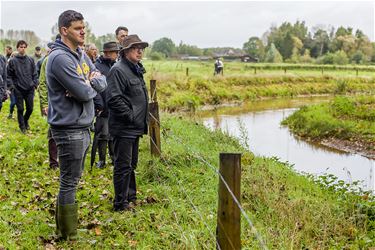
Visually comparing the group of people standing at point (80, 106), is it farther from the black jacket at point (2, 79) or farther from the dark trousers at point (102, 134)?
the black jacket at point (2, 79)

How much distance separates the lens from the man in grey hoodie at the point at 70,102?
176 inches

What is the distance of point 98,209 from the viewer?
20.0ft

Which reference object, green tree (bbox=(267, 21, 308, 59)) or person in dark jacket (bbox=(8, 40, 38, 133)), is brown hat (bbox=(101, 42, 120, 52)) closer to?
person in dark jacket (bbox=(8, 40, 38, 133))

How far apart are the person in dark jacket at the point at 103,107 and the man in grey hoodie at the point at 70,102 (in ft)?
7.38

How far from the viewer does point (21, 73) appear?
1045cm

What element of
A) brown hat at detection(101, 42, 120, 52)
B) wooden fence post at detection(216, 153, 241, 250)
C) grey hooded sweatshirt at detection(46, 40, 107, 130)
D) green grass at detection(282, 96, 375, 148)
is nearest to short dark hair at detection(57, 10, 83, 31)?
grey hooded sweatshirt at detection(46, 40, 107, 130)

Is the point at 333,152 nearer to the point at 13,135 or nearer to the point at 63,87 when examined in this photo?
the point at 13,135

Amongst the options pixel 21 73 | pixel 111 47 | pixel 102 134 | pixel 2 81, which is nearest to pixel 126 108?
pixel 111 47

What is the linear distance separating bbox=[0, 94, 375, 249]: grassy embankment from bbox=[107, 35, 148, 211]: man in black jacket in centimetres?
50

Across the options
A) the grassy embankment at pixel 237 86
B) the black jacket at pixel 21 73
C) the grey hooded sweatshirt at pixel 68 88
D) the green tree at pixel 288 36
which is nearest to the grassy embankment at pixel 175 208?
the grey hooded sweatshirt at pixel 68 88

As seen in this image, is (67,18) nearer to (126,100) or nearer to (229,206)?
(126,100)

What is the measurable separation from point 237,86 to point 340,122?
48.1 feet

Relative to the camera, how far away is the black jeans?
4.66 m

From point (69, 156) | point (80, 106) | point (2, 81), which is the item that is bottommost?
point (69, 156)
